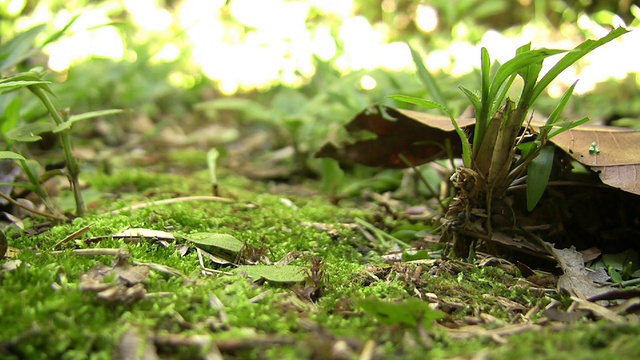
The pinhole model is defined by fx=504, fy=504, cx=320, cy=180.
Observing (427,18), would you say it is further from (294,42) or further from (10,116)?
(10,116)

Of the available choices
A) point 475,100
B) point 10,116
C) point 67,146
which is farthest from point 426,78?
point 10,116

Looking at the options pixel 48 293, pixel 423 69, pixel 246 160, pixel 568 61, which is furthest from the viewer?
pixel 246 160

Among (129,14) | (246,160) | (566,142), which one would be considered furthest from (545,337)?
(129,14)

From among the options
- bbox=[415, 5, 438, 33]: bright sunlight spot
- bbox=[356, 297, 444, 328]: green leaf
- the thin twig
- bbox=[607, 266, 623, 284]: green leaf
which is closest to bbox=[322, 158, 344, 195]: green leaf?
the thin twig

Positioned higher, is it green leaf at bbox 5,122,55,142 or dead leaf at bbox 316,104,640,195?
green leaf at bbox 5,122,55,142

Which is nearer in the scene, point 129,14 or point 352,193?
point 352,193

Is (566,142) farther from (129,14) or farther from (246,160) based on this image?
(129,14)

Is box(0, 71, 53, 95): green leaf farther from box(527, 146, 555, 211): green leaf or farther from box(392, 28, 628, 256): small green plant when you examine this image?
box(527, 146, 555, 211): green leaf
